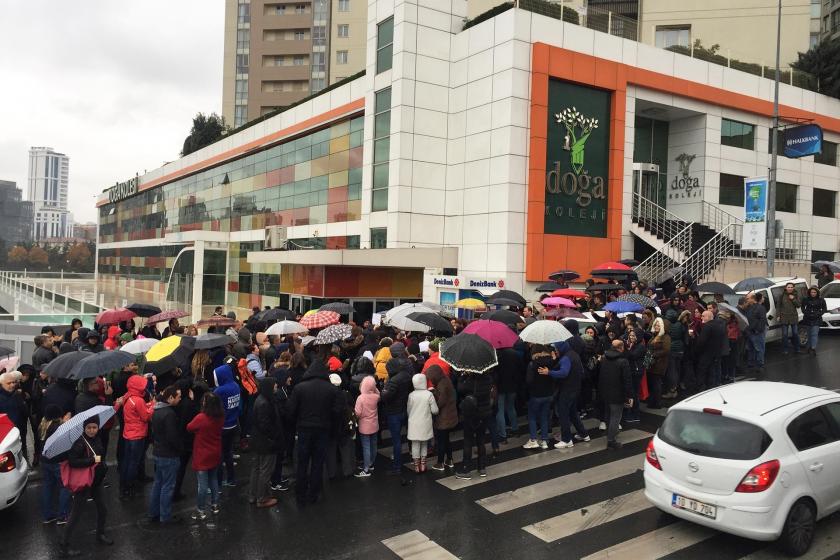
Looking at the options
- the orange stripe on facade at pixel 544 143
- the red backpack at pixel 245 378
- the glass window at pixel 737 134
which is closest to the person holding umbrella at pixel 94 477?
the red backpack at pixel 245 378

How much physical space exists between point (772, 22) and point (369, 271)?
3521 centimetres

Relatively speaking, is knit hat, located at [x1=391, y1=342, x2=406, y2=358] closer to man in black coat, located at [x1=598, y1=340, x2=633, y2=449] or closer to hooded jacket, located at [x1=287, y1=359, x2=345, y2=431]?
hooded jacket, located at [x1=287, y1=359, x2=345, y2=431]

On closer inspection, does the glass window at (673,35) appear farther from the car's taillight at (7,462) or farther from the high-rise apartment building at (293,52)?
the car's taillight at (7,462)

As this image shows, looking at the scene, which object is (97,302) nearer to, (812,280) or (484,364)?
(484,364)

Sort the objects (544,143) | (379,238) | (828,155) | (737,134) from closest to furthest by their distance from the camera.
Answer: (544,143) < (379,238) < (737,134) < (828,155)

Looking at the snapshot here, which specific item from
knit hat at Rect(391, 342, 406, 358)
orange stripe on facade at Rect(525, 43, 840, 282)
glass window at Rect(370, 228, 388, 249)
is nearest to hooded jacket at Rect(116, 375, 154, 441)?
knit hat at Rect(391, 342, 406, 358)

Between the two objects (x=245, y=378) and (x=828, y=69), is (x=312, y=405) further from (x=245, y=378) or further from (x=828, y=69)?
(x=828, y=69)

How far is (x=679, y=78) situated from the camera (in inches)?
998

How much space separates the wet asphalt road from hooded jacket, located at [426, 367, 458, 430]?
0.78 m

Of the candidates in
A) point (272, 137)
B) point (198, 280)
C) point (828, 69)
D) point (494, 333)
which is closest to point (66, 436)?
point (494, 333)

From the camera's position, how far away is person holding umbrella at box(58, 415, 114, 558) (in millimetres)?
6379

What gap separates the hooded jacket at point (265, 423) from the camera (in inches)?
292

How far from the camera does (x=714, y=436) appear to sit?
6.27 meters

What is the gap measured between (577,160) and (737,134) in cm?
1007
